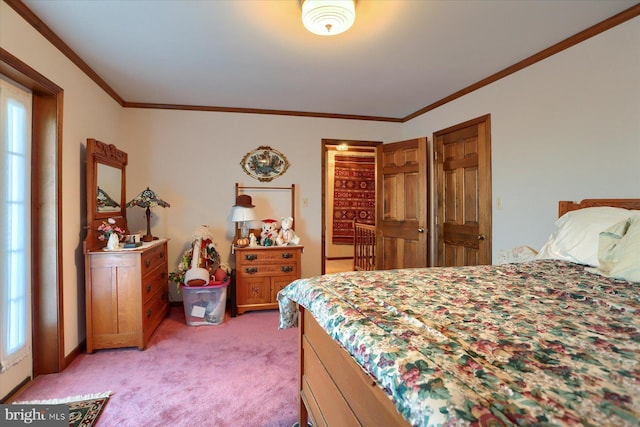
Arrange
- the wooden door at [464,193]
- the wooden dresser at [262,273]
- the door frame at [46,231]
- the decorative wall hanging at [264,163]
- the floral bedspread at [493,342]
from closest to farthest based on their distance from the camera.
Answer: the floral bedspread at [493,342], the door frame at [46,231], the wooden door at [464,193], the wooden dresser at [262,273], the decorative wall hanging at [264,163]

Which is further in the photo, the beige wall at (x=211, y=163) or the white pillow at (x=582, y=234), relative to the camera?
the beige wall at (x=211, y=163)

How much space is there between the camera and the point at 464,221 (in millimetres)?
3213

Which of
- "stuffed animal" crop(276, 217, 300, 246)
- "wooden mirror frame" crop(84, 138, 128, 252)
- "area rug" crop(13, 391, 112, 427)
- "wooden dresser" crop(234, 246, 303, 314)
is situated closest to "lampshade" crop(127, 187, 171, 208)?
"wooden mirror frame" crop(84, 138, 128, 252)

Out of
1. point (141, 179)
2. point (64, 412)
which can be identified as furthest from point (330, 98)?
point (64, 412)

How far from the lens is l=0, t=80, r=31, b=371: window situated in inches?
71.8

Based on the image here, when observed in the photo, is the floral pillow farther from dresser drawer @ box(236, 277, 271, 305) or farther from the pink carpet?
dresser drawer @ box(236, 277, 271, 305)

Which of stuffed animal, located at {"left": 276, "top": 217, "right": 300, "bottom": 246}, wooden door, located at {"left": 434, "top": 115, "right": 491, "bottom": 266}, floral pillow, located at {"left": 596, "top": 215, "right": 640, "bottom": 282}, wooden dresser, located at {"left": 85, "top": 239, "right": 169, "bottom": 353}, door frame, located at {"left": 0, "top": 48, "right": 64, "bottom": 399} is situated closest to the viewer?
floral pillow, located at {"left": 596, "top": 215, "right": 640, "bottom": 282}

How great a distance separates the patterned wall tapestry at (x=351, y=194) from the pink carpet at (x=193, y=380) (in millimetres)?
4107

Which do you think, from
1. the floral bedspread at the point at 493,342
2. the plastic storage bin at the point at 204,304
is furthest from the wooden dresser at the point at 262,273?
the floral bedspread at the point at 493,342

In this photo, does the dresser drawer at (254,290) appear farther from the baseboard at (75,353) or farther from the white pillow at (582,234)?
the white pillow at (582,234)

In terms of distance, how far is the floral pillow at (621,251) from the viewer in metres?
1.41

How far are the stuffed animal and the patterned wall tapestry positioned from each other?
3204mm

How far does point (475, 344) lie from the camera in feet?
2.62
